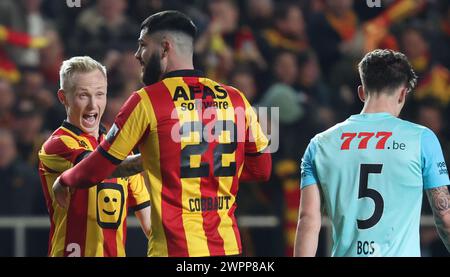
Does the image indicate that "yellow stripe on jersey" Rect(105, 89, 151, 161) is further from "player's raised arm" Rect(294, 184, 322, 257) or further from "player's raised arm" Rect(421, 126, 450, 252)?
"player's raised arm" Rect(421, 126, 450, 252)

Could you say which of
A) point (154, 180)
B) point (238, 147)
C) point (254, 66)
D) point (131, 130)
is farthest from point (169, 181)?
point (254, 66)

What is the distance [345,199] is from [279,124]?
4.90 meters

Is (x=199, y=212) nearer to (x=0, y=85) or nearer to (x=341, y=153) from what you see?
(x=341, y=153)

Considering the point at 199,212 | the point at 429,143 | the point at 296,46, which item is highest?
the point at 296,46

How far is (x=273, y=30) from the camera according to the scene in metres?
11.1

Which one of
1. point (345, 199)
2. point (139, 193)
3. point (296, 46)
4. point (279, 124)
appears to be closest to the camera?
point (345, 199)

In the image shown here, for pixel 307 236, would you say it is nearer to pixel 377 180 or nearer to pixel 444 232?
pixel 377 180

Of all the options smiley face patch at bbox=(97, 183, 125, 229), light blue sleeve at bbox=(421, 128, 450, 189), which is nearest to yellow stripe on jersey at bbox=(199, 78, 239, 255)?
smiley face patch at bbox=(97, 183, 125, 229)

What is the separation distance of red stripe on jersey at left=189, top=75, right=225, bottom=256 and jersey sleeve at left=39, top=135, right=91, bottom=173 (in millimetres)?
748

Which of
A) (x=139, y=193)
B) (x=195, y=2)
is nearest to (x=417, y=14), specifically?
(x=195, y=2)

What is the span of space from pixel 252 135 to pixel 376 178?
0.77 metres

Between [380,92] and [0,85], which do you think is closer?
[380,92]

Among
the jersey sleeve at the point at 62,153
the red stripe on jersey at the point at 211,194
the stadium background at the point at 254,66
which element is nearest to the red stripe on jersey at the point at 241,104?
the red stripe on jersey at the point at 211,194

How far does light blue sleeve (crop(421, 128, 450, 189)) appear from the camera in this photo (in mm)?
5121
